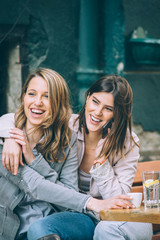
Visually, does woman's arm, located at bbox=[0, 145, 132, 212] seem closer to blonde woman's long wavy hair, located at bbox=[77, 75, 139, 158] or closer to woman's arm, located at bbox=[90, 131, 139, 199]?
woman's arm, located at bbox=[90, 131, 139, 199]

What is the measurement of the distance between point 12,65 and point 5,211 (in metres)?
1.94

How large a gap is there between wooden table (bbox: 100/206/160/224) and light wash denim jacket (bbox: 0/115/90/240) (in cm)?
34

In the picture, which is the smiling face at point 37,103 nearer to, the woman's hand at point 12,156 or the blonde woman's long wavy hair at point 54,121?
the blonde woman's long wavy hair at point 54,121

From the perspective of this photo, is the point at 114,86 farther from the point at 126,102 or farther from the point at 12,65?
the point at 12,65

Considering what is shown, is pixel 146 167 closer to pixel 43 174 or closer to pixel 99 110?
pixel 99 110

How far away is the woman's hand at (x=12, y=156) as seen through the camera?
2.40 m

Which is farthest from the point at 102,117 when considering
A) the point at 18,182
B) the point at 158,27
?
the point at 158,27

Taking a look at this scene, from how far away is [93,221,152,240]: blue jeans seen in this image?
232 cm

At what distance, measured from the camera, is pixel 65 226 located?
7.80ft

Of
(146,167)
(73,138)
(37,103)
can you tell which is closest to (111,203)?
(73,138)

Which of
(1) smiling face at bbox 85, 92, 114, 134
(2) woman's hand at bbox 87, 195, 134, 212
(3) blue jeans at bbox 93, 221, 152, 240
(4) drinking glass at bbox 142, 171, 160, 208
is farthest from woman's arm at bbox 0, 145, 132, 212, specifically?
(1) smiling face at bbox 85, 92, 114, 134

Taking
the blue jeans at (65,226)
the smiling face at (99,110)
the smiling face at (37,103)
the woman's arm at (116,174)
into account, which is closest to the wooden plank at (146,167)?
the woman's arm at (116,174)

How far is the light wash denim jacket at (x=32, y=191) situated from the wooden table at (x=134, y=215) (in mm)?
342

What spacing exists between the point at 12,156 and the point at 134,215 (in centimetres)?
75
